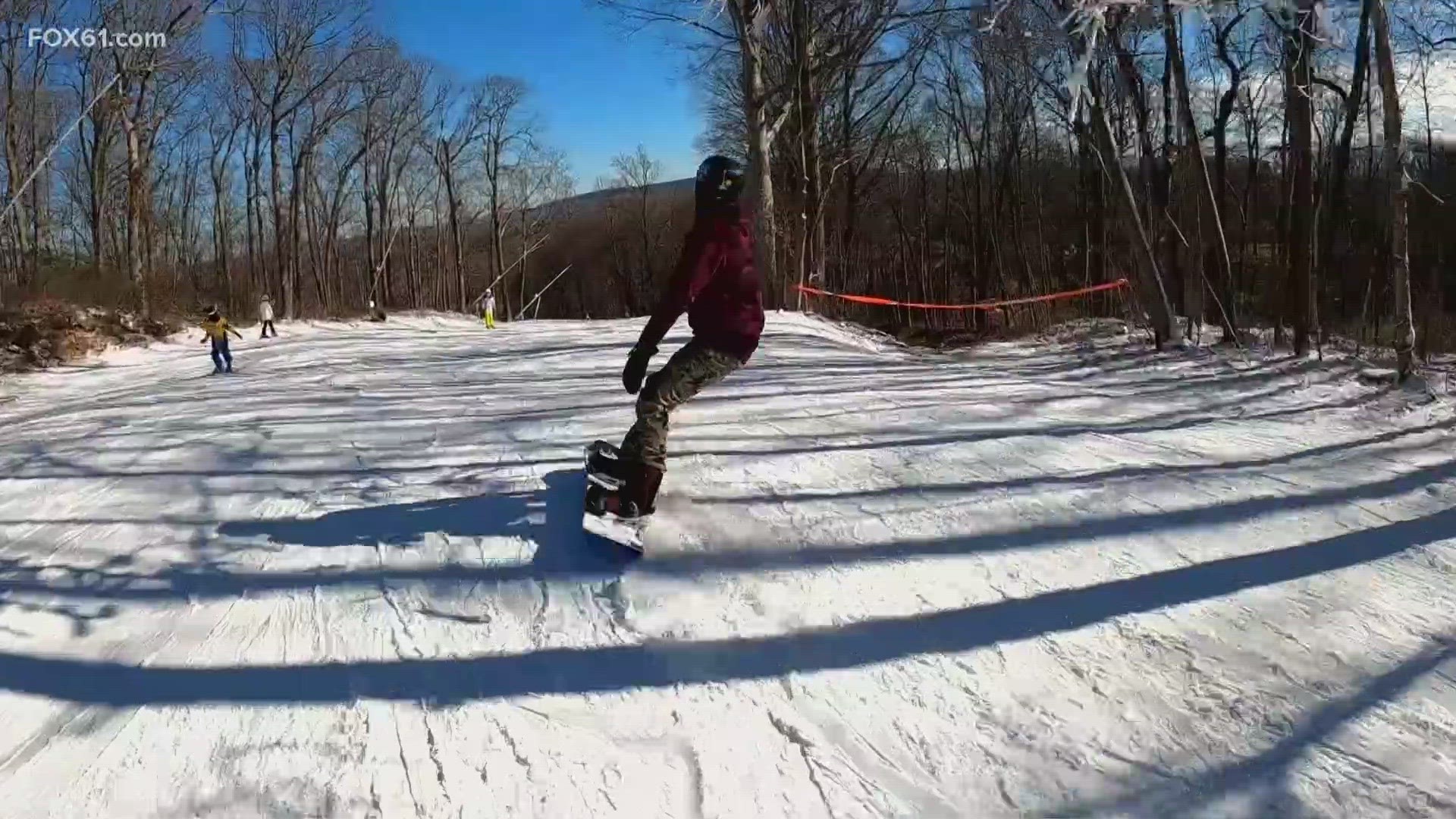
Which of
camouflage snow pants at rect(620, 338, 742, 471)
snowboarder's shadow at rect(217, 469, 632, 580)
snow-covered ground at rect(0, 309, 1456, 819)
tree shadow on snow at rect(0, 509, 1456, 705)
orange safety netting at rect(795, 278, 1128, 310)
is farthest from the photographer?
orange safety netting at rect(795, 278, 1128, 310)

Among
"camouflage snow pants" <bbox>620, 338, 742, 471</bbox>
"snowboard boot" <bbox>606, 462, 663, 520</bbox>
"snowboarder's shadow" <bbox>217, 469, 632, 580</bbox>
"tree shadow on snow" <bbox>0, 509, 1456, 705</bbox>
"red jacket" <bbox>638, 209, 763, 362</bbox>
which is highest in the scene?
"red jacket" <bbox>638, 209, 763, 362</bbox>

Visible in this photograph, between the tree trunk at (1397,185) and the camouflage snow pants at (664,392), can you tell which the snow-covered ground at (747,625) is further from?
the tree trunk at (1397,185)

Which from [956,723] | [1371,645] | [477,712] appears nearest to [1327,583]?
[1371,645]

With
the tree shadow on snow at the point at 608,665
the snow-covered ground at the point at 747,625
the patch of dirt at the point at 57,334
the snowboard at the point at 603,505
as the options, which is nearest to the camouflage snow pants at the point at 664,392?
the snowboard at the point at 603,505

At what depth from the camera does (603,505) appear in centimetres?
466

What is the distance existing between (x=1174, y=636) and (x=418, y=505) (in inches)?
153

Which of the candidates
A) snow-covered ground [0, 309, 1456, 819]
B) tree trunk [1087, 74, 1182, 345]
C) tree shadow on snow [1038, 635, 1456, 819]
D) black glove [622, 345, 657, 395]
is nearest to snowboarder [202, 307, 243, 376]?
snow-covered ground [0, 309, 1456, 819]

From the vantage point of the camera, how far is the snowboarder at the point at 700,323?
450 cm

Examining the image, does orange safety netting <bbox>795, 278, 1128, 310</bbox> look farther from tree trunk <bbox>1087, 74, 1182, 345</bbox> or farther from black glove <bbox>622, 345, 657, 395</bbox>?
black glove <bbox>622, 345, 657, 395</bbox>

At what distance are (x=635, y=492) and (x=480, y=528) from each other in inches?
33.8

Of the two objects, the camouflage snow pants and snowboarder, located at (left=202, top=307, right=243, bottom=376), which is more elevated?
snowboarder, located at (left=202, top=307, right=243, bottom=376)

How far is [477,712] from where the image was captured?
3328 mm

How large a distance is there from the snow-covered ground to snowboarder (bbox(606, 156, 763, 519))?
370mm

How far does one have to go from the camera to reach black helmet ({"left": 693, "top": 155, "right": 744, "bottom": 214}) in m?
4.57
